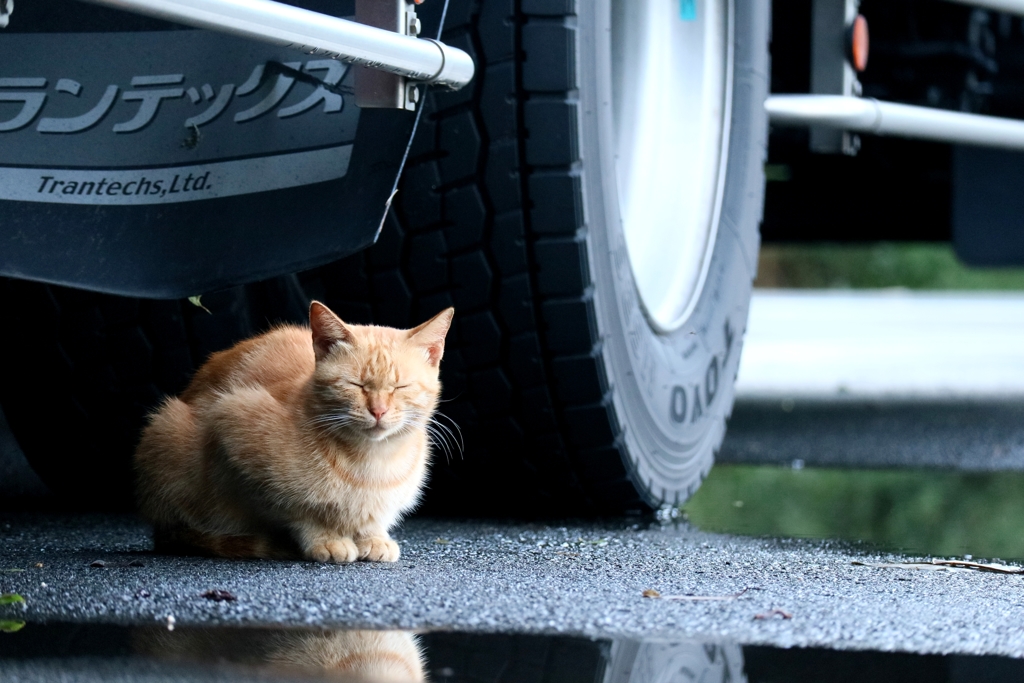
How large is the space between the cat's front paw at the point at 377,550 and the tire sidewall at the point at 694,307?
1.49ft

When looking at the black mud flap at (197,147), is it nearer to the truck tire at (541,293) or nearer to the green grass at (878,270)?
the truck tire at (541,293)

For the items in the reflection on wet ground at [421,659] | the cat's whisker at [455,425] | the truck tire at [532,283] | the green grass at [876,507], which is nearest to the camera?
the reflection on wet ground at [421,659]

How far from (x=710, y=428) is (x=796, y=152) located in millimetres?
1491

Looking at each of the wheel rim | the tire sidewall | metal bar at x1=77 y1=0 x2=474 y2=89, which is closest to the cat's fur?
metal bar at x1=77 y1=0 x2=474 y2=89

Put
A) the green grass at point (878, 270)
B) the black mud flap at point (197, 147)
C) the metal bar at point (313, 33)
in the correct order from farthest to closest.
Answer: the green grass at point (878, 270), the black mud flap at point (197, 147), the metal bar at point (313, 33)

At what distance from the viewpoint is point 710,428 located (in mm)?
2701

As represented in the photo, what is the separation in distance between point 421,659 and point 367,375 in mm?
601

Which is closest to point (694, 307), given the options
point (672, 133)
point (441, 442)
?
point (672, 133)

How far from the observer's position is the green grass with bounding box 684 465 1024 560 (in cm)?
251

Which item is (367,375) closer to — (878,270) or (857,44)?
(857,44)

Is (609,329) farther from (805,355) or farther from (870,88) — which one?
(805,355)

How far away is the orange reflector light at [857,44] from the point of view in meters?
3.08

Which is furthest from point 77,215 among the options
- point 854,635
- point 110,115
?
point 854,635

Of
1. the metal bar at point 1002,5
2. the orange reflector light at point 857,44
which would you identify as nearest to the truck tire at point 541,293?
the orange reflector light at point 857,44
